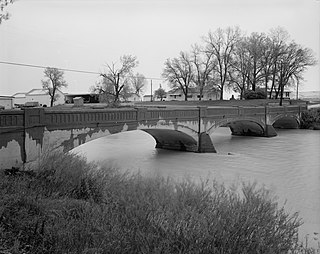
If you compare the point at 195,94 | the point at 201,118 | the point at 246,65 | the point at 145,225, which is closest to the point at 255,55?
the point at 246,65

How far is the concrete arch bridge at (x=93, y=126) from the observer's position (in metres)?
12.3

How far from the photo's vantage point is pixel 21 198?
6621 millimetres

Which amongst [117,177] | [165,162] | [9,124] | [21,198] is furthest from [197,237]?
[165,162]

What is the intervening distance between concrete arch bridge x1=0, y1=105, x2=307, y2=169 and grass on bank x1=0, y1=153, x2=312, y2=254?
5.28 meters

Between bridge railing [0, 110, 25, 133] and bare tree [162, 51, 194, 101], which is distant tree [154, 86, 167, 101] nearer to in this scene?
→ bare tree [162, 51, 194, 101]

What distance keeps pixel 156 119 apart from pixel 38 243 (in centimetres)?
1532

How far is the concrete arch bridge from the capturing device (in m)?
12.3

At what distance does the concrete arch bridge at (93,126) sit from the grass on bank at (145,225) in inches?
208

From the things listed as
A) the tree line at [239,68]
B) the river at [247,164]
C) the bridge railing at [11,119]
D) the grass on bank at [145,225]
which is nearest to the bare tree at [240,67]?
the tree line at [239,68]

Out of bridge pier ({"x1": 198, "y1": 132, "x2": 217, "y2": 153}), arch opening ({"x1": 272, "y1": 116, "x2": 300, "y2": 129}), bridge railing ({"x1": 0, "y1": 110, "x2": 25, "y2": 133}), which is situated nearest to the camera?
bridge railing ({"x1": 0, "y1": 110, "x2": 25, "y2": 133})

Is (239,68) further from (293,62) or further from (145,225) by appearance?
(145,225)

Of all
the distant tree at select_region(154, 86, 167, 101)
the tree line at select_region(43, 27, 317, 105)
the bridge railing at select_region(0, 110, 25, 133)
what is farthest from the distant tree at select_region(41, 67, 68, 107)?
the bridge railing at select_region(0, 110, 25, 133)

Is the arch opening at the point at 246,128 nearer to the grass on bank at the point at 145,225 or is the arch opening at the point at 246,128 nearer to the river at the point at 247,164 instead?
the river at the point at 247,164

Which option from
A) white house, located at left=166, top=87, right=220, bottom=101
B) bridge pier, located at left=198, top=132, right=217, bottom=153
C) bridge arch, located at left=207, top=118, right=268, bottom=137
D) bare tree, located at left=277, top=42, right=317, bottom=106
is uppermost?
bare tree, located at left=277, top=42, right=317, bottom=106
